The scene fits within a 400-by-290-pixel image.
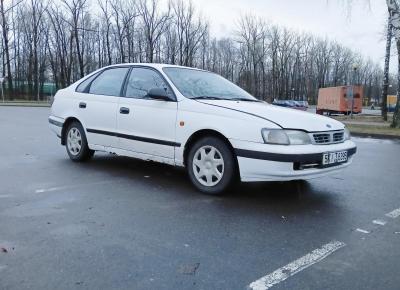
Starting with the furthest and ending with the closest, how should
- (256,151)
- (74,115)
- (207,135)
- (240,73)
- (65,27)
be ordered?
1. (240,73)
2. (65,27)
3. (74,115)
4. (207,135)
5. (256,151)

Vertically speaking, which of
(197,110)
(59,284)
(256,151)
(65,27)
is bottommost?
Result: (59,284)

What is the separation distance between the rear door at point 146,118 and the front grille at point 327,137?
1723mm

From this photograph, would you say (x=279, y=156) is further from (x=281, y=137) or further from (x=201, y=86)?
(x=201, y=86)

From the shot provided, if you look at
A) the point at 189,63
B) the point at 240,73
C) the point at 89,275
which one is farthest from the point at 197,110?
the point at 240,73

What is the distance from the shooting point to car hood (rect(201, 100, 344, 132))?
15.1 feet

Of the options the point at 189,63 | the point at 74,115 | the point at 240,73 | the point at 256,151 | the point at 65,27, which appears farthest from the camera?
the point at 240,73

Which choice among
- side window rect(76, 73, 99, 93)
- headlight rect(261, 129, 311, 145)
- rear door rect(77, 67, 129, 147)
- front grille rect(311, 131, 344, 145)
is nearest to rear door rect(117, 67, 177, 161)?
rear door rect(77, 67, 129, 147)

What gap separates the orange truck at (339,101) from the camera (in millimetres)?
37562

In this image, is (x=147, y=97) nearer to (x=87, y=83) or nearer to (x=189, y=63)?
(x=87, y=83)

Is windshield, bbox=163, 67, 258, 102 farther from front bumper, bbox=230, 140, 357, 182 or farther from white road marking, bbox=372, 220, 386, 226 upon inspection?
white road marking, bbox=372, 220, 386, 226

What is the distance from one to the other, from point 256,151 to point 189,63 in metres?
59.3

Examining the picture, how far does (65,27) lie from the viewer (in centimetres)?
5838

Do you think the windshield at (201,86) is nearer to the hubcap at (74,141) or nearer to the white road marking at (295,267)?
the hubcap at (74,141)

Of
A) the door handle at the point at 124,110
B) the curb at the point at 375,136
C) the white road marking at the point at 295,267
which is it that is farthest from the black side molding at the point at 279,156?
the curb at the point at 375,136
